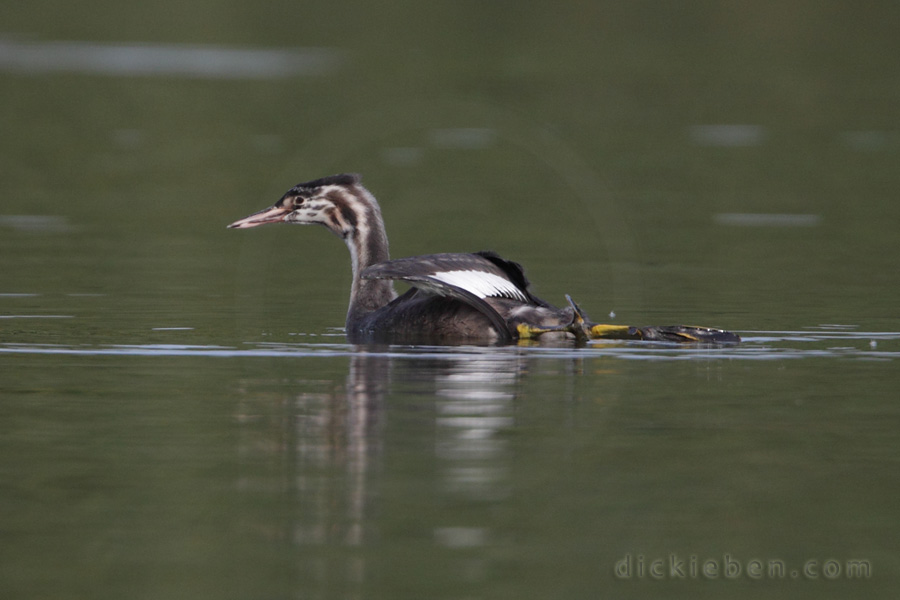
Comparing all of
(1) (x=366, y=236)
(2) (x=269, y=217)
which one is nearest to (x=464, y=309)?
(1) (x=366, y=236)

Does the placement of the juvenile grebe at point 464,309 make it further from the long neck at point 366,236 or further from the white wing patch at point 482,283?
the long neck at point 366,236

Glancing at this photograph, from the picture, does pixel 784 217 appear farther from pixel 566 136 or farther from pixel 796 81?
pixel 796 81

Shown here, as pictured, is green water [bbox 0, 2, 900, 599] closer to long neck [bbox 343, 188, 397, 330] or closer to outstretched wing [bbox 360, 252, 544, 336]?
outstretched wing [bbox 360, 252, 544, 336]

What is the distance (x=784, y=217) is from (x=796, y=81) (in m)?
18.6

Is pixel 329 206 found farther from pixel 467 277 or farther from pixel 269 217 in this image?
pixel 467 277

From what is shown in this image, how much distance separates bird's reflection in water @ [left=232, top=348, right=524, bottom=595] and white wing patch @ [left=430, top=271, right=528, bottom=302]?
1.97 feet

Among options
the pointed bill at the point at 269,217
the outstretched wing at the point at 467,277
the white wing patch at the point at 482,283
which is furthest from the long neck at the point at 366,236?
the white wing patch at the point at 482,283

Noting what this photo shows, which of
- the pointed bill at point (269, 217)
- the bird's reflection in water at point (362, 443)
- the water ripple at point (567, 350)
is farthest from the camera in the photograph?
the pointed bill at point (269, 217)

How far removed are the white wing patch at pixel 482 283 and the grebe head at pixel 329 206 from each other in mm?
2199

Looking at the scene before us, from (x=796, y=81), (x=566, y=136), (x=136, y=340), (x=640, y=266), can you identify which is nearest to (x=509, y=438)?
(x=136, y=340)

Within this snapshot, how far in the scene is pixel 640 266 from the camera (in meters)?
18.5

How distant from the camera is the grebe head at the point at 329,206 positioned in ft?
49.9

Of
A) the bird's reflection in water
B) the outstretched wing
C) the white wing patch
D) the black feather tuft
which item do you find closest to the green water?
the bird's reflection in water

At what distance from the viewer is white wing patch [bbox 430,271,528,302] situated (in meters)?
12.9
